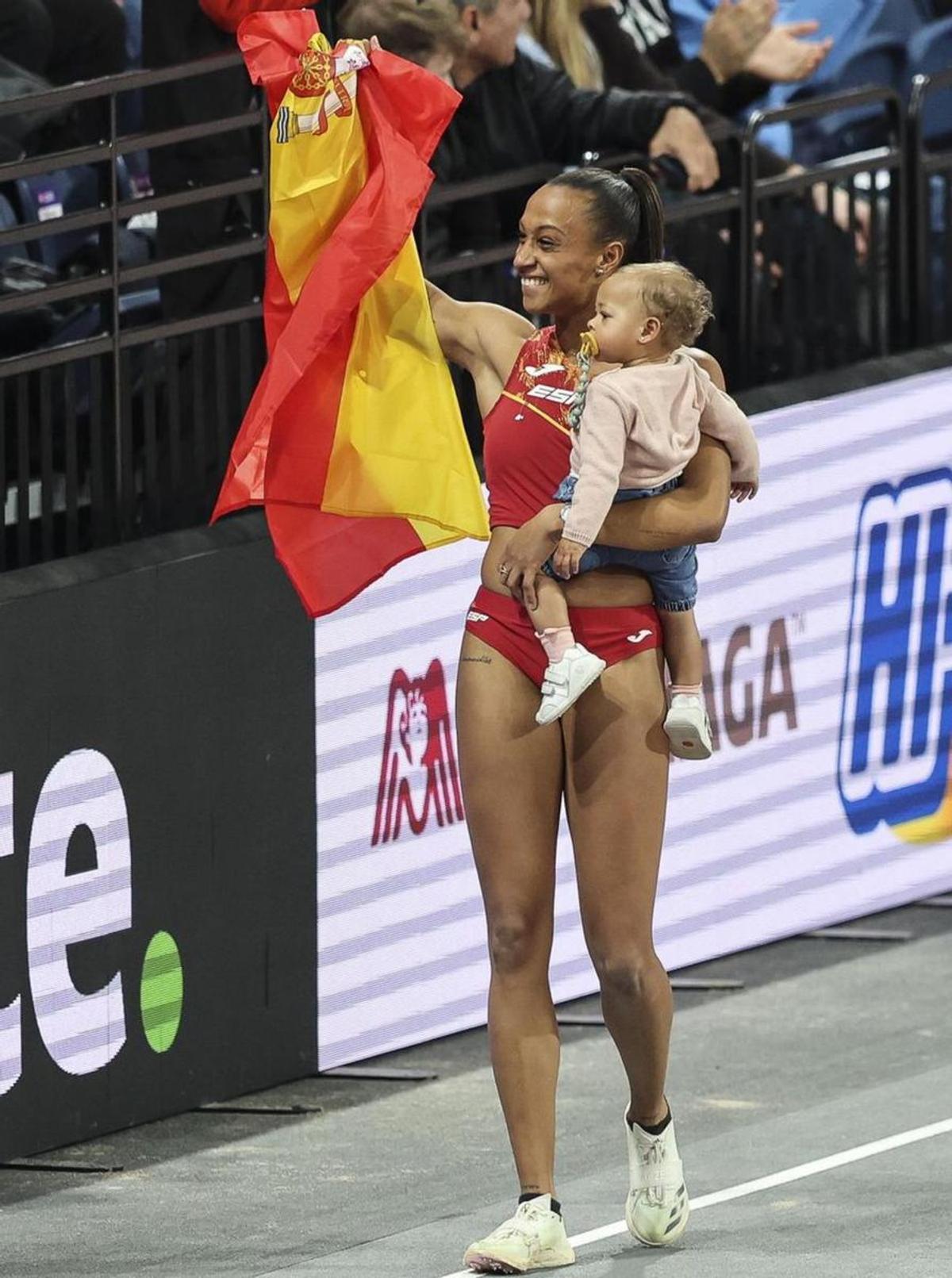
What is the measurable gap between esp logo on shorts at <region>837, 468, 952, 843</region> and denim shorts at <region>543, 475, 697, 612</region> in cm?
320

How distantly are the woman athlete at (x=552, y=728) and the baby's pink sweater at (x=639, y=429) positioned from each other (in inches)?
2.9

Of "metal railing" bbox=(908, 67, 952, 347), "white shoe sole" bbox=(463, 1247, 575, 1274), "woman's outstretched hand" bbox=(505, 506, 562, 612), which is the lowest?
"white shoe sole" bbox=(463, 1247, 575, 1274)

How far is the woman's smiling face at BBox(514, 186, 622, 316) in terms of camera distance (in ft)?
19.2

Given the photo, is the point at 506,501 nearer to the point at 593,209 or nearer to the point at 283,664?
the point at 593,209

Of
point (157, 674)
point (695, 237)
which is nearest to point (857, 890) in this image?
point (695, 237)

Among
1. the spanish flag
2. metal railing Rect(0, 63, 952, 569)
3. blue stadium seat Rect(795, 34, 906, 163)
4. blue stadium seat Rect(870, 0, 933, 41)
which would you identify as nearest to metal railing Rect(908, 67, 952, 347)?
blue stadium seat Rect(795, 34, 906, 163)

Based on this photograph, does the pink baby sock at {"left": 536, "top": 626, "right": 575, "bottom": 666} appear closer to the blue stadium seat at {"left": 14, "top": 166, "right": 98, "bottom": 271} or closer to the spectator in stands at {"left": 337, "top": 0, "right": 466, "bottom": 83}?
the spectator in stands at {"left": 337, "top": 0, "right": 466, "bottom": 83}

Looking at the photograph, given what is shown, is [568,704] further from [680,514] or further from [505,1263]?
[505,1263]

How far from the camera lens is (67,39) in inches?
324

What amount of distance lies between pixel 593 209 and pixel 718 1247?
2086 millimetres

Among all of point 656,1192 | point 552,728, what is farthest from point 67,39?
point 656,1192

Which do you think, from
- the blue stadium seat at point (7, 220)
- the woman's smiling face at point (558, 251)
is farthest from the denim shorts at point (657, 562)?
the blue stadium seat at point (7, 220)

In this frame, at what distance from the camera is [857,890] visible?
9.34 m

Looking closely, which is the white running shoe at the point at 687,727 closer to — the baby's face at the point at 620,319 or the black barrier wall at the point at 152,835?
the baby's face at the point at 620,319
